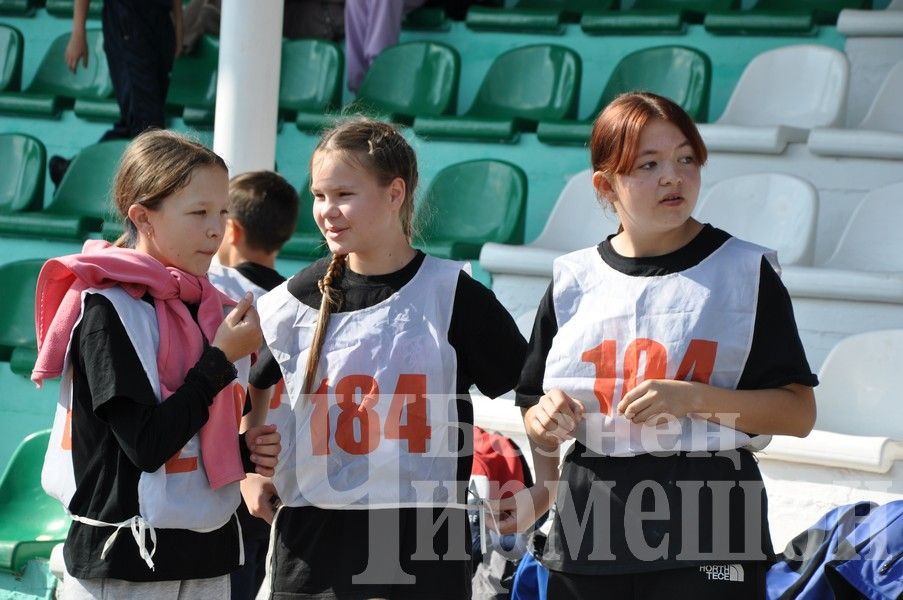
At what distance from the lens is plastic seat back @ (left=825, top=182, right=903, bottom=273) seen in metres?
4.43

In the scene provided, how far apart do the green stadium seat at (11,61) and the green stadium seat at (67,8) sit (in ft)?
1.18

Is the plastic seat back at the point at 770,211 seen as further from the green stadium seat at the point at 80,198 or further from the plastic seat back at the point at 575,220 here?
the green stadium seat at the point at 80,198

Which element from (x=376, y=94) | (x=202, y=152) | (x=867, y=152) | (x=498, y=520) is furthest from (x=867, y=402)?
(x=376, y=94)

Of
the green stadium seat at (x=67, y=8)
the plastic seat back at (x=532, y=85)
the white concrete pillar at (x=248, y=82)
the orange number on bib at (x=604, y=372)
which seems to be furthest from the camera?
the green stadium seat at (x=67, y=8)

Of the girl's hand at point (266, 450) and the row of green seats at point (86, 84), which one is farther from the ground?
the row of green seats at point (86, 84)

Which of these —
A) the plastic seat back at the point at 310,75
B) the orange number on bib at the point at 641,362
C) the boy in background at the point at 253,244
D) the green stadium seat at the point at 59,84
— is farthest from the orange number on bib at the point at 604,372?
the green stadium seat at the point at 59,84

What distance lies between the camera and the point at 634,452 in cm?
208

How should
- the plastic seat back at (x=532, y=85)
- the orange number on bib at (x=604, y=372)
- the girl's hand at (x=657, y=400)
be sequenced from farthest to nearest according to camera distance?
the plastic seat back at (x=532, y=85) < the orange number on bib at (x=604, y=372) < the girl's hand at (x=657, y=400)

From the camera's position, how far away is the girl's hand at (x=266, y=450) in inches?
90.3

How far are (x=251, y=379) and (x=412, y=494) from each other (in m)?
0.39

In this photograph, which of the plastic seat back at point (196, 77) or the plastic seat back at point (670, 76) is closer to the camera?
the plastic seat back at point (670, 76)

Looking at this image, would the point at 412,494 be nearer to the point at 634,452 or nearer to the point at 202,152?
the point at 634,452

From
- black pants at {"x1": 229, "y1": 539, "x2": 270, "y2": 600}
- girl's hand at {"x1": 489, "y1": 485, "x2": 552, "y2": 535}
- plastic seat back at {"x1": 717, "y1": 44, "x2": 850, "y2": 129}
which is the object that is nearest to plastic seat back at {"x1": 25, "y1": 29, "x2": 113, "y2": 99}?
plastic seat back at {"x1": 717, "y1": 44, "x2": 850, "y2": 129}

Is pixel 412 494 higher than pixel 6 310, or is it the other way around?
pixel 412 494
